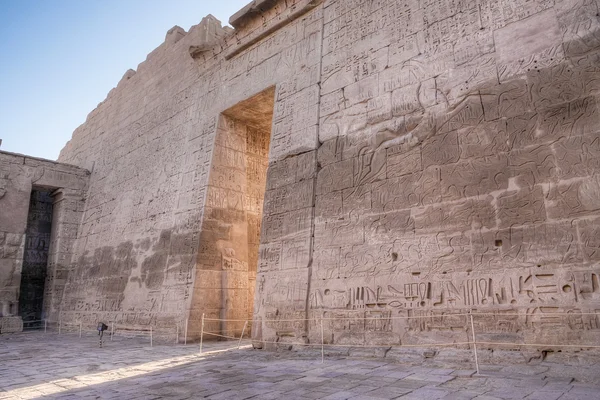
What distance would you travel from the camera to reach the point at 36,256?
468 inches

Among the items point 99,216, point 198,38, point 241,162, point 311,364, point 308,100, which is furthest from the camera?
point 99,216

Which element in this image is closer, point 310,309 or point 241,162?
point 310,309

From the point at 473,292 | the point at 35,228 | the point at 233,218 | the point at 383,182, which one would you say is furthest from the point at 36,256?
the point at 473,292

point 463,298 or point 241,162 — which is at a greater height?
point 241,162

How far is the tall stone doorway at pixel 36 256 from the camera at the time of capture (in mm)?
11422

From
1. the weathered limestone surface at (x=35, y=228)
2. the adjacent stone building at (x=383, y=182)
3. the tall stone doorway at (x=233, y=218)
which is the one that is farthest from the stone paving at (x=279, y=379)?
the weathered limestone surface at (x=35, y=228)

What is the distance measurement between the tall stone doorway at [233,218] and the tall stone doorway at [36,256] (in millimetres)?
6670

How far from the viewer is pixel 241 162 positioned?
8352mm

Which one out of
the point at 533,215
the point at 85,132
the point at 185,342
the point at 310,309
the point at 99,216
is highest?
the point at 85,132

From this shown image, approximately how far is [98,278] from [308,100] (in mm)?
6975

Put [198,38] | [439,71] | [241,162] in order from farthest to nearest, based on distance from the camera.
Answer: [198,38] → [241,162] → [439,71]

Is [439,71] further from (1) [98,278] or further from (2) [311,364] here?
(1) [98,278]

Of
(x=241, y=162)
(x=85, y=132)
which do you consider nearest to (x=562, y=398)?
(x=241, y=162)

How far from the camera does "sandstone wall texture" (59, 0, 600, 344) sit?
12.6ft
